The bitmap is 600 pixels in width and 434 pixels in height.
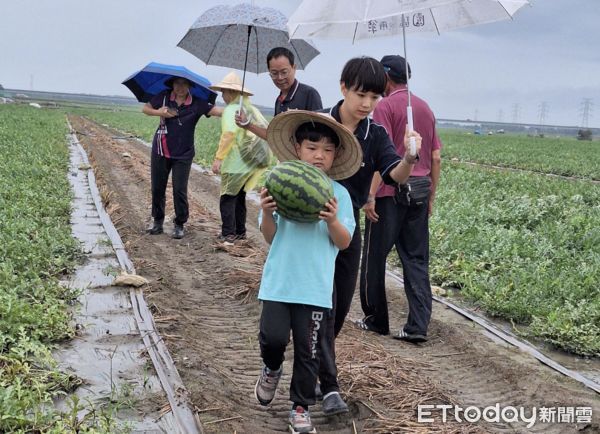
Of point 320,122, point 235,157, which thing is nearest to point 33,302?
point 320,122

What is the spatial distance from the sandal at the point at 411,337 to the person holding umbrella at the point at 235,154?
314cm

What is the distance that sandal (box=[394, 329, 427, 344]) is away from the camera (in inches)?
200

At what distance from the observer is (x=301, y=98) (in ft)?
18.4

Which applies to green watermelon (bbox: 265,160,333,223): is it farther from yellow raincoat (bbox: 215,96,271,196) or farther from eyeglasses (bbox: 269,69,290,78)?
yellow raincoat (bbox: 215,96,271,196)

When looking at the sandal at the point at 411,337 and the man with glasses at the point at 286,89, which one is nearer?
the sandal at the point at 411,337

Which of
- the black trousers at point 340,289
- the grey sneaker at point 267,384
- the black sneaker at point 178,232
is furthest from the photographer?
the black sneaker at point 178,232

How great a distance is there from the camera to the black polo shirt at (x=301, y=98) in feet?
18.4

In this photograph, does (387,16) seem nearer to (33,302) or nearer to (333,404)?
(333,404)

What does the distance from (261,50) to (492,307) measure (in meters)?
3.30

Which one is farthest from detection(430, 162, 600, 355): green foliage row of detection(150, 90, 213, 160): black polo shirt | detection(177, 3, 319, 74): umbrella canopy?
detection(150, 90, 213, 160): black polo shirt

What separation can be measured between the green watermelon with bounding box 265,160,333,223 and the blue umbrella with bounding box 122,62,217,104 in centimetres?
472

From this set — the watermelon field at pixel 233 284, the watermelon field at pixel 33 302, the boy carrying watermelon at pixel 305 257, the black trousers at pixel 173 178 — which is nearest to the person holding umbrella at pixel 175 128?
the black trousers at pixel 173 178

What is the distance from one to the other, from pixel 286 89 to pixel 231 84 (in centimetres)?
189

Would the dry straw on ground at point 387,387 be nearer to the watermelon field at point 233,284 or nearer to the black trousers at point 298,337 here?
the watermelon field at point 233,284
